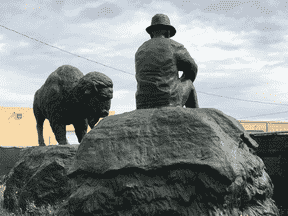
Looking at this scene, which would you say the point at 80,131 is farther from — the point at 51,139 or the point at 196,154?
the point at 51,139

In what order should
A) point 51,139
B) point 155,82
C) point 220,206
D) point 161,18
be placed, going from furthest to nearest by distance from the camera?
point 51,139 < point 161,18 < point 155,82 < point 220,206

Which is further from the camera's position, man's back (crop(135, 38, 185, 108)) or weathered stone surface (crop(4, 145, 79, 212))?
weathered stone surface (crop(4, 145, 79, 212))

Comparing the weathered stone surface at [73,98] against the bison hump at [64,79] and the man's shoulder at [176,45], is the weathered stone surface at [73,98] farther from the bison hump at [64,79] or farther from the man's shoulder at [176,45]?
the man's shoulder at [176,45]

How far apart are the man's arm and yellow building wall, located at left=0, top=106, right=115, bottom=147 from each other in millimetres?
13953

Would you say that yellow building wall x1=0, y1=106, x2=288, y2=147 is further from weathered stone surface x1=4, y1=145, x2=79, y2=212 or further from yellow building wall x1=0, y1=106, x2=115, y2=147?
weathered stone surface x1=4, y1=145, x2=79, y2=212

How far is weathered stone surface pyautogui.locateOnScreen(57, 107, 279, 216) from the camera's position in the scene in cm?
225

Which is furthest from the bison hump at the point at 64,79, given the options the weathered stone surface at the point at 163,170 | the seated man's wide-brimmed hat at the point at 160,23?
the weathered stone surface at the point at 163,170

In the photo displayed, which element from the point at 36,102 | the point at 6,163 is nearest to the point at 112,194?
the point at 36,102

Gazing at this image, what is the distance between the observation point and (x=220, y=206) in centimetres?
226

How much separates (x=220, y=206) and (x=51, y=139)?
A: 15726mm

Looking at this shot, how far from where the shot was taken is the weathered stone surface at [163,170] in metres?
2.25

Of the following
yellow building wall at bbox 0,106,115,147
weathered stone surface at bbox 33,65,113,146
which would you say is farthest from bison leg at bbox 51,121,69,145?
yellow building wall at bbox 0,106,115,147

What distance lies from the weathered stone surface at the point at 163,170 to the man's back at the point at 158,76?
849 millimetres

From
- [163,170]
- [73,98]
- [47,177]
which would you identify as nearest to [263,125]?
[73,98]
